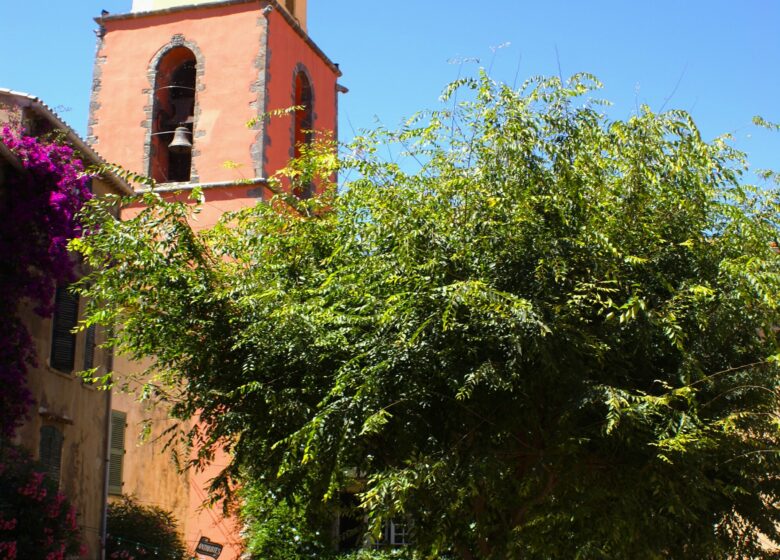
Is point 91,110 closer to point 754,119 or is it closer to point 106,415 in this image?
point 106,415

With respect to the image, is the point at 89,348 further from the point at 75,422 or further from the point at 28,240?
the point at 28,240

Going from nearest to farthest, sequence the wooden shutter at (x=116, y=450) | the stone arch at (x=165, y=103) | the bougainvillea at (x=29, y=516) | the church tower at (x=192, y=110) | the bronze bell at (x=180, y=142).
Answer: the bougainvillea at (x=29, y=516)
the wooden shutter at (x=116, y=450)
the church tower at (x=192, y=110)
the bronze bell at (x=180, y=142)
the stone arch at (x=165, y=103)

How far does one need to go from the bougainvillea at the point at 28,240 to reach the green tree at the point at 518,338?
9.83 feet

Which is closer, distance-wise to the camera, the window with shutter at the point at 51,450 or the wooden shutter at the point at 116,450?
the window with shutter at the point at 51,450

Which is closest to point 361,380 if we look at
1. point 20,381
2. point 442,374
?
point 442,374

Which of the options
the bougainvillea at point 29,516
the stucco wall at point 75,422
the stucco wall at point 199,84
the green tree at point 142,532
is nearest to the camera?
the bougainvillea at point 29,516

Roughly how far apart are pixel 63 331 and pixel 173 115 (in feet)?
29.1

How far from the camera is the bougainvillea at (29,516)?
12.4m

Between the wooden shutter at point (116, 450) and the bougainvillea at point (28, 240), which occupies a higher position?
the bougainvillea at point (28, 240)

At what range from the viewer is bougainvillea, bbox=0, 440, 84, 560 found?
12406 mm

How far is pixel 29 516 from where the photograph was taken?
12.7 metres

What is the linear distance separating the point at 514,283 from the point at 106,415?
942 cm

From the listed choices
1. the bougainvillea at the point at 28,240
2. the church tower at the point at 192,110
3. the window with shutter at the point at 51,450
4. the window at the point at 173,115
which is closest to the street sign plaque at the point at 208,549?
the window with shutter at the point at 51,450

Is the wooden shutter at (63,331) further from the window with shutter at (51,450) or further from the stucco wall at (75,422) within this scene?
the window with shutter at (51,450)
